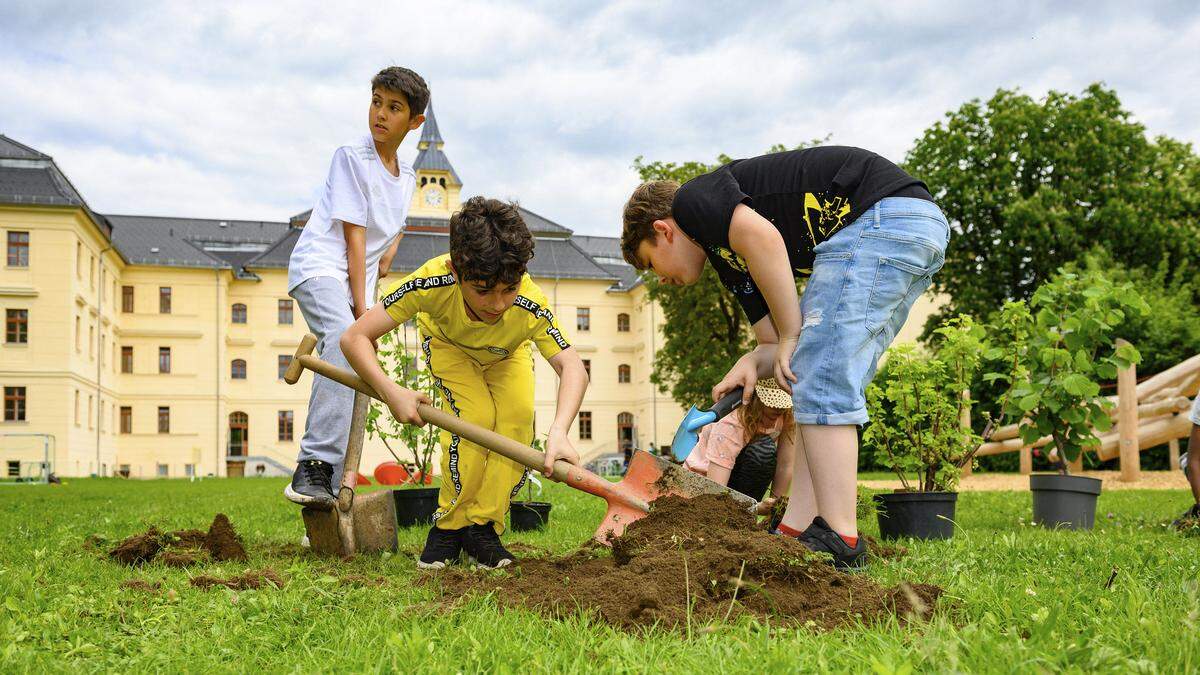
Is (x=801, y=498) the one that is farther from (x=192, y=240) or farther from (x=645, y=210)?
(x=192, y=240)

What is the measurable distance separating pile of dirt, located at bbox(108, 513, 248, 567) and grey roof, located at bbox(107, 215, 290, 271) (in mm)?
45128

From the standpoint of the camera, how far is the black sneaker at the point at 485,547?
12.1ft

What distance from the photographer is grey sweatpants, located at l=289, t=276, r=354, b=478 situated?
13.7 feet

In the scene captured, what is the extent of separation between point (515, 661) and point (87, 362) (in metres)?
42.0

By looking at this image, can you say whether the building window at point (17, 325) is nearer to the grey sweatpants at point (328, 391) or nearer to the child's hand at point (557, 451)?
the grey sweatpants at point (328, 391)

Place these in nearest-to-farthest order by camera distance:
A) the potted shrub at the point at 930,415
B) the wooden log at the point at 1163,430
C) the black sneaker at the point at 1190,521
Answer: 1. the black sneaker at the point at 1190,521
2. the potted shrub at the point at 930,415
3. the wooden log at the point at 1163,430

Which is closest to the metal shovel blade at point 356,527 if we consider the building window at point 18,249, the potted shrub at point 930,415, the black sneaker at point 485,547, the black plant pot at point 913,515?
the black sneaker at point 485,547

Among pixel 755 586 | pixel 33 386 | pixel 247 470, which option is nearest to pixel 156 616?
pixel 755 586

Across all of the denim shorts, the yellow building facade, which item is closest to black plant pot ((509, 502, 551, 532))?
the denim shorts

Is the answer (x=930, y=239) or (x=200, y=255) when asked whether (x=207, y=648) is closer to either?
(x=930, y=239)

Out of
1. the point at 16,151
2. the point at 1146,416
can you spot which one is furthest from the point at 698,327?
the point at 16,151

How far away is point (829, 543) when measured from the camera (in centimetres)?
297

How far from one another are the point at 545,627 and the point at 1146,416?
1426cm

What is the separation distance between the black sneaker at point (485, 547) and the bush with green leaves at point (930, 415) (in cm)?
234
